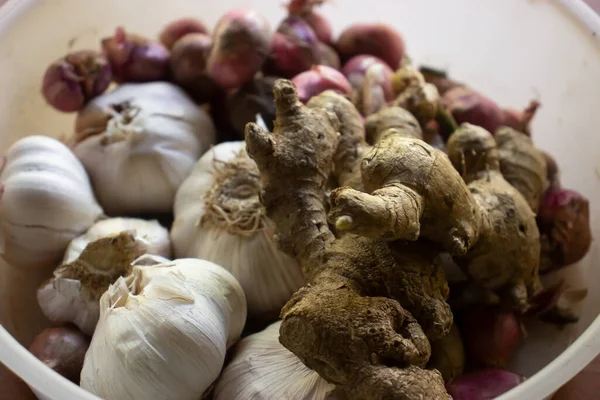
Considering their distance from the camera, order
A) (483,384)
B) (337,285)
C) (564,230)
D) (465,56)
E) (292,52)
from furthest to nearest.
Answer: (465,56)
(292,52)
(564,230)
(483,384)
(337,285)

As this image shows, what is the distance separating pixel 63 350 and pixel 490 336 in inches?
16.0

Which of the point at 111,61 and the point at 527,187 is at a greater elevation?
the point at 527,187

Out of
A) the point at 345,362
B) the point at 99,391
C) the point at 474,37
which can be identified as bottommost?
the point at 99,391

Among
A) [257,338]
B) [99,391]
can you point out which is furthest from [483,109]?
[99,391]

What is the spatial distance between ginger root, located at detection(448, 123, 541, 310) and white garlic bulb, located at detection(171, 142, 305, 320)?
179 mm

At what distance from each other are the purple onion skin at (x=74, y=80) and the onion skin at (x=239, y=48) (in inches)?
5.5

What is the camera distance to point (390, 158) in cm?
47

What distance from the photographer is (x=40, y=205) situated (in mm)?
623

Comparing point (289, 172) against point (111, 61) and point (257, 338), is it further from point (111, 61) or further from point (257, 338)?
point (111, 61)

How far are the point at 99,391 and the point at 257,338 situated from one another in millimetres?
143

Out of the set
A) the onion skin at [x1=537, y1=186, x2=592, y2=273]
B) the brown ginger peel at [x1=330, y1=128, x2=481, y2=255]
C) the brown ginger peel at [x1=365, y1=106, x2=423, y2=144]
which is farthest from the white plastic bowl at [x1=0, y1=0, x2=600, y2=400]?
the brown ginger peel at [x1=365, y1=106, x2=423, y2=144]

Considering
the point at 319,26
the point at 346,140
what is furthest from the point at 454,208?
the point at 319,26

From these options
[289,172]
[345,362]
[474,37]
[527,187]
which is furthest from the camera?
[474,37]

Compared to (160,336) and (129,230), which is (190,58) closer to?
(129,230)
